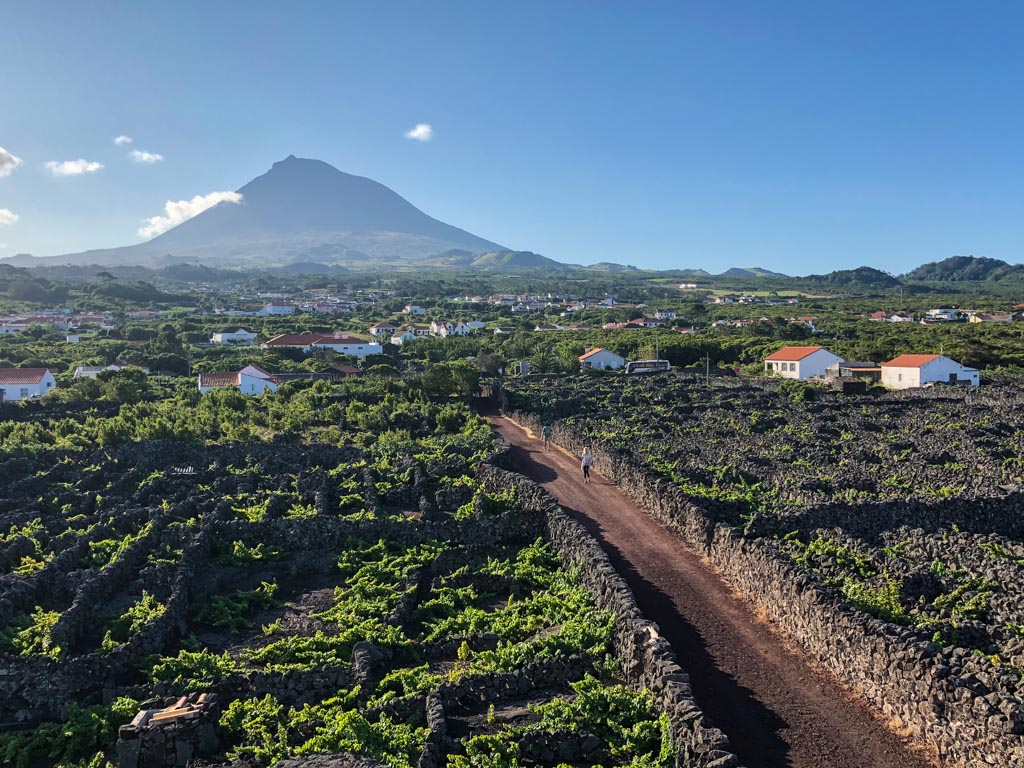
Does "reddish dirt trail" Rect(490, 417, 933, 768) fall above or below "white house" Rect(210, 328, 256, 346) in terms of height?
above

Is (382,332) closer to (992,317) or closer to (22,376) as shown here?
(22,376)

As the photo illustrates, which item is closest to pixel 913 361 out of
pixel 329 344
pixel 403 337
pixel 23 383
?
pixel 329 344

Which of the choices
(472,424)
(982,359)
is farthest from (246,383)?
(982,359)

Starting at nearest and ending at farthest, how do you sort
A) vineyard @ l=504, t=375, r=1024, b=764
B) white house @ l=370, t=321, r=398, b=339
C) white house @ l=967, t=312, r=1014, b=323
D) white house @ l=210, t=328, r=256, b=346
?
vineyard @ l=504, t=375, r=1024, b=764
white house @ l=210, t=328, r=256, b=346
white house @ l=370, t=321, r=398, b=339
white house @ l=967, t=312, r=1014, b=323

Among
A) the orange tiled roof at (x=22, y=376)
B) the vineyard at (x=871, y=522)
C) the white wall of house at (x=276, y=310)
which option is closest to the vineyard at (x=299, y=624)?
the vineyard at (x=871, y=522)

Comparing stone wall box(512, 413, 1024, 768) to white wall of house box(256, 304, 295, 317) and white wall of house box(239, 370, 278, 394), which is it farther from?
white wall of house box(256, 304, 295, 317)

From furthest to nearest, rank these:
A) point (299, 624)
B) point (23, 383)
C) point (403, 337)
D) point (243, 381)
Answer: point (403, 337) → point (243, 381) → point (23, 383) → point (299, 624)

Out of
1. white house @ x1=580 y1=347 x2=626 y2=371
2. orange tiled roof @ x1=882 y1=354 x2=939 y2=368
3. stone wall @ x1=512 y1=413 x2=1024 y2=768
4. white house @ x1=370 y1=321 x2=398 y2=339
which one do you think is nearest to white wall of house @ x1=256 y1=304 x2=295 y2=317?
white house @ x1=370 y1=321 x2=398 y2=339
